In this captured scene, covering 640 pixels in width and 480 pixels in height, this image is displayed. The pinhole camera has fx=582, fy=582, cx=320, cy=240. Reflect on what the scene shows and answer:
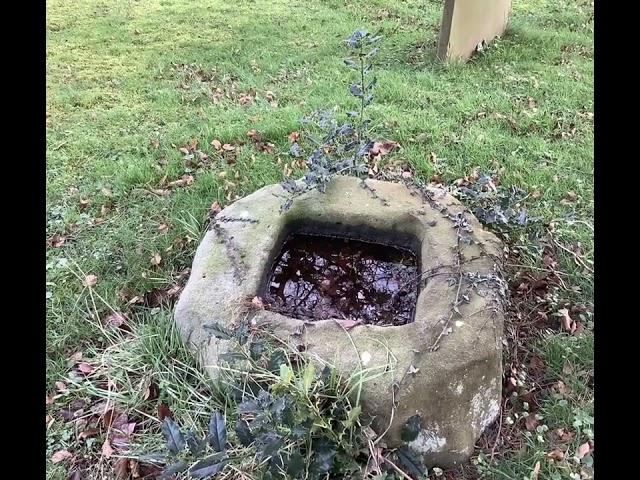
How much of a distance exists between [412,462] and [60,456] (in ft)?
4.86

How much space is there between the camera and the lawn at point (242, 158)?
102 inches

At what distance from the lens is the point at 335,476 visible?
2125 mm

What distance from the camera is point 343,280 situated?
2.89 metres

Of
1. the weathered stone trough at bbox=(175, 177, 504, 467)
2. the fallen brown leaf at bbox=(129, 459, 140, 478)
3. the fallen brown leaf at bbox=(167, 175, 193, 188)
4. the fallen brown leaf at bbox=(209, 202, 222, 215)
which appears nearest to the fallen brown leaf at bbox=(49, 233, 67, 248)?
the fallen brown leaf at bbox=(167, 175, 193, 188)

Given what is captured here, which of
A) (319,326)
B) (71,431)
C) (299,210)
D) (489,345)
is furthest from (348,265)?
(71,431)

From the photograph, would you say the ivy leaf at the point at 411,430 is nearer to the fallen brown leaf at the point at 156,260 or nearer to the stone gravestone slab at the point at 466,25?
the fallen brown leaf at the point at 156,260

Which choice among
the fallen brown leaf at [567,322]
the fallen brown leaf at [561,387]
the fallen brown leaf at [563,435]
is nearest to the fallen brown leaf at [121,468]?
the fallen brown leaf at [563,435]

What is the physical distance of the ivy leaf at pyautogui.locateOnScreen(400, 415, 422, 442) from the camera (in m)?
2.09

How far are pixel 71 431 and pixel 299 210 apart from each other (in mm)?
1491

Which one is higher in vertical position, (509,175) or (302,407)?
(509,175)

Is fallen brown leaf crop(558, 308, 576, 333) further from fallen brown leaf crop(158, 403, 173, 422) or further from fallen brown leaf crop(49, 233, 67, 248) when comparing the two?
fallen brown leaf crop(49, 233, 67, 248)

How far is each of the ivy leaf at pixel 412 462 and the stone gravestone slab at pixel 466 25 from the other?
4.17 metres
